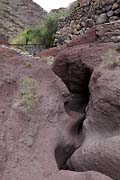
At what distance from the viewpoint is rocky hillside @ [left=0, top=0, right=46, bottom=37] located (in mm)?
29062

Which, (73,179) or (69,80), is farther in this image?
(69,80)

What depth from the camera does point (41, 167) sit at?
283 cm

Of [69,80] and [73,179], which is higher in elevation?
[69,80]

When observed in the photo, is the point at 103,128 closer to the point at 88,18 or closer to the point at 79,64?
the point at 79,64

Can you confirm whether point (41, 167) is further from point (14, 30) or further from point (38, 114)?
point (14, 30)

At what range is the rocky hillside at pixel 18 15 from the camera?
95.3 ft

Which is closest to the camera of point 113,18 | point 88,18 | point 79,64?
point 79,64

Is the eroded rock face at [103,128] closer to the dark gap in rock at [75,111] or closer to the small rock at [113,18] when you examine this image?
the dark gap in rock at [75,111]

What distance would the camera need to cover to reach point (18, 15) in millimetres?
33875

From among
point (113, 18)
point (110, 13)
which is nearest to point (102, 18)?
point (110, 13)

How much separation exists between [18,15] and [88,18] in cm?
2685

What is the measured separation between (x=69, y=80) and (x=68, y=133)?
3.96ft

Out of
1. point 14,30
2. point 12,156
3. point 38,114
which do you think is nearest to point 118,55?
point 38,114

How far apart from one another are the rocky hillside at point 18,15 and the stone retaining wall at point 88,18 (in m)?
18.0
